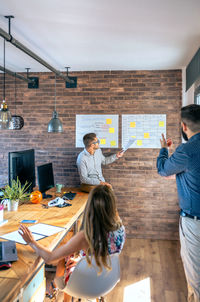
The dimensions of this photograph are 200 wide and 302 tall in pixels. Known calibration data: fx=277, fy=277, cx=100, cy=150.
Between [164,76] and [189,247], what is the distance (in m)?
3.06

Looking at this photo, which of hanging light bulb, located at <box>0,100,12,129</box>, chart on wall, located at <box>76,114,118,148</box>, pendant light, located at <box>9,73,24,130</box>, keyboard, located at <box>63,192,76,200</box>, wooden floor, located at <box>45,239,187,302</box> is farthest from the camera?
pendant light, located at <box>9,73,24,130</box>

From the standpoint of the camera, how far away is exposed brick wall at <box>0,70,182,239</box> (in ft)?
14.8

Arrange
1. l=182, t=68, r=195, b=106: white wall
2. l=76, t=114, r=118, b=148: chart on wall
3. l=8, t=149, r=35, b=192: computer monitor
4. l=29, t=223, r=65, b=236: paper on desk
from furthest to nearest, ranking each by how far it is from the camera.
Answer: l=76, t=114, r=118, b=148: chart on wall → l=182, t=68, r=195, b=106: white wall → l=8, t=149, r=35, b=192: computer monitor → l=29, t=223, r=65, b=236: paper on desk

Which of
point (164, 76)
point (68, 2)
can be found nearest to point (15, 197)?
point (68, 2)

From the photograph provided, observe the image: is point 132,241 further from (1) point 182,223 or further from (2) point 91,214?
(2) point 91,214

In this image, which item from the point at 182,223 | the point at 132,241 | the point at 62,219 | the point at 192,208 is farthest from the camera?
the point at 132,241

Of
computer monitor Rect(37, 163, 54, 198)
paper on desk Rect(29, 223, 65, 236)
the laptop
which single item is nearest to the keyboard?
computer monitor Rect(37, 163, 54, 198)

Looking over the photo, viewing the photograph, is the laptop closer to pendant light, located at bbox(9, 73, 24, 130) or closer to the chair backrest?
the chair backrest

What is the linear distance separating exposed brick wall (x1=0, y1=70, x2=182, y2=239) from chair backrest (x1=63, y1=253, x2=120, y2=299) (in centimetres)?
278

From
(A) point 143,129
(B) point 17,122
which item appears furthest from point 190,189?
(B) point 17,122

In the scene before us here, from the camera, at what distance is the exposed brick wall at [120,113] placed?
14.8ft

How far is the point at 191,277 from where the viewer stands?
6.95 ft

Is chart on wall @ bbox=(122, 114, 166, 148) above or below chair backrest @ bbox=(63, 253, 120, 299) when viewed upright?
above

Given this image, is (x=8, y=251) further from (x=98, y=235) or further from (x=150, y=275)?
(x=150, y=275)
